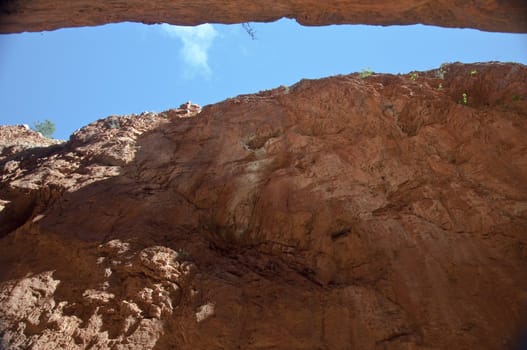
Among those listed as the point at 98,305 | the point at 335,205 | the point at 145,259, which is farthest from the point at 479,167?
the point at 98,305

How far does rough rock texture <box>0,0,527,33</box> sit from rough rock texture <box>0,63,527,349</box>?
309 cm

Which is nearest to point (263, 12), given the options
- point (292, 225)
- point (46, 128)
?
point (292, 225)

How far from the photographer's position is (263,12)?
6.21 meters

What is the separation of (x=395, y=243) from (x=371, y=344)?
6.66 feet

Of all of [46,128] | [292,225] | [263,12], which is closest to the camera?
[263,12]

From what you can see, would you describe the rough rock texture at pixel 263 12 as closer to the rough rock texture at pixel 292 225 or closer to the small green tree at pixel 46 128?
the rough rock texture at pixel 292 225

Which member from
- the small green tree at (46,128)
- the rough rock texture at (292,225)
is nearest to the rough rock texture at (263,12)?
the rough rock texture at (292,225)

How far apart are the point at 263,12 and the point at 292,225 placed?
398 centimetres

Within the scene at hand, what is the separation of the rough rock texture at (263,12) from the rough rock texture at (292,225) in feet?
10.2

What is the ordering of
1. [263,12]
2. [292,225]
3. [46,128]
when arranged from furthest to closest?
[46,128] → [292,225] → [263,12]

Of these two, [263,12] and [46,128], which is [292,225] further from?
[46,128]

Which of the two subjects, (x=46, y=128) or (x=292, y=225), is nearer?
(x=292, y=225)

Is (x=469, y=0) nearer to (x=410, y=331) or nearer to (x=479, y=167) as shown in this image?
(x=479, y=167)

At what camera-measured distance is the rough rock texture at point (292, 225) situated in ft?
22.0
